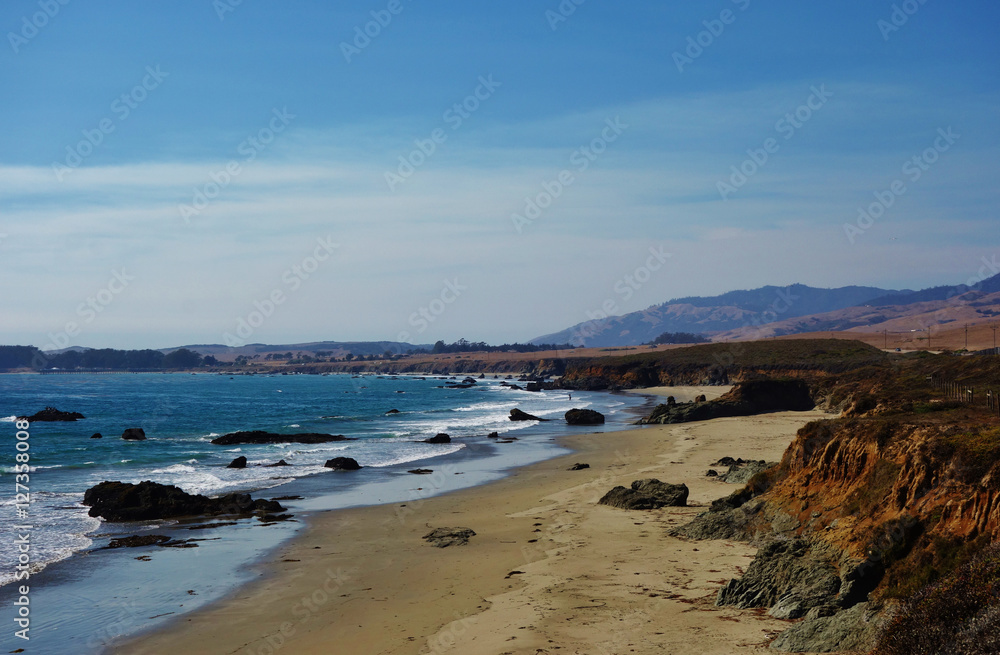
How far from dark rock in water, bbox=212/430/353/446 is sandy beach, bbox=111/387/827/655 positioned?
23.5 metres

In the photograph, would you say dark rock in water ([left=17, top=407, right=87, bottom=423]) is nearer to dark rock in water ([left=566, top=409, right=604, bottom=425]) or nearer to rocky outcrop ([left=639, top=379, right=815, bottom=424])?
dark rock in water ([left=566, top=409, right=604, bottom=425])

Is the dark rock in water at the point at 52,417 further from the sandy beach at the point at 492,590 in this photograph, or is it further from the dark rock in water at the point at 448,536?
the dark rock in water at the point at 448,536

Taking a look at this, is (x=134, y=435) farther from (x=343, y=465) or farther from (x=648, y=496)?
(x=648, y=496)

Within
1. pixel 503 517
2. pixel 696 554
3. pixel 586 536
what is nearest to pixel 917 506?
pixel 696 554

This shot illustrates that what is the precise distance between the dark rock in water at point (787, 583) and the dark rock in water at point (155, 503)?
51.7 feet

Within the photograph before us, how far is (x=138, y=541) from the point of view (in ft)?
62.4

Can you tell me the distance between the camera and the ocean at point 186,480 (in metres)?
14.0

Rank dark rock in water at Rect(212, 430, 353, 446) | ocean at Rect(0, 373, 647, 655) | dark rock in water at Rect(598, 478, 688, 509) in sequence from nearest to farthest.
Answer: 1. ocean at Rect(0, 373, 647, 655)
2. dark rock in water at Rect(598, 478, 688, 509)
3. dark rock in water at Rect(212, 430, 353, 446)

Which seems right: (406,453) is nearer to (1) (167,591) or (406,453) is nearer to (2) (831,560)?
(1) (167,591)

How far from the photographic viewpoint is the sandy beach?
1077 centimetres

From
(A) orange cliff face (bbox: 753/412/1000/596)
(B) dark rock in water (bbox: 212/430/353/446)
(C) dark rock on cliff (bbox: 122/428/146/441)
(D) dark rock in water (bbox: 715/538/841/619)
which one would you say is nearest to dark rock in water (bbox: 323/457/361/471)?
(B) dark rock in water (bbox: 212/430/353/446)

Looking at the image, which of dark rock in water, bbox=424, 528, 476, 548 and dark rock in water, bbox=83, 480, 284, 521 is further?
dark rock in water, bbox=83, 480, 284, 521

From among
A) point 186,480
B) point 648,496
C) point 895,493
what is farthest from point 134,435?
point 895,493

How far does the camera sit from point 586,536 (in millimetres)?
17547
